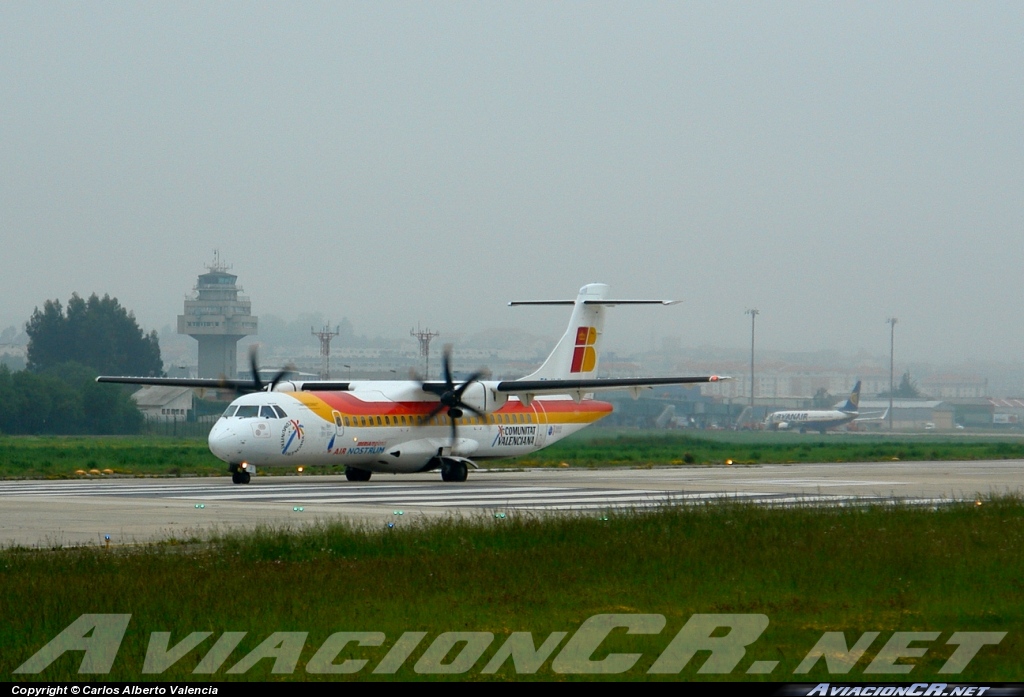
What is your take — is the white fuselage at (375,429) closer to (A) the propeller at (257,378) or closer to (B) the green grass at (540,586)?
(A) the propeller at (257,378)

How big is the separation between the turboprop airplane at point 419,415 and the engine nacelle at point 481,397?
0.03 metres

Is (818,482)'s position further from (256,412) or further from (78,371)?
(78,371)

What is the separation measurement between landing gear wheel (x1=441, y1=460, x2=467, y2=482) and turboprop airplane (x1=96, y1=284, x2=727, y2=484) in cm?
3

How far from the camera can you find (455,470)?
1253 inches

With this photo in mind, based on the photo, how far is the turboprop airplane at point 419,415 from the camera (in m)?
28.3

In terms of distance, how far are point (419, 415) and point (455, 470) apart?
164 cm

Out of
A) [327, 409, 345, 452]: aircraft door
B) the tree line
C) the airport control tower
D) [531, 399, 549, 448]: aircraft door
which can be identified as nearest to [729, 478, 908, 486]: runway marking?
[531, 399, 549, 448]: aircraft door

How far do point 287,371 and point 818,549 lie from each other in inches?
863

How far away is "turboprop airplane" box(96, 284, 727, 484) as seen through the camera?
28297 millimetres

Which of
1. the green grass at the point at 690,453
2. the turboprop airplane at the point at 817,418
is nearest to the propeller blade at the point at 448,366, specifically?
the green grass at the point at 690,453

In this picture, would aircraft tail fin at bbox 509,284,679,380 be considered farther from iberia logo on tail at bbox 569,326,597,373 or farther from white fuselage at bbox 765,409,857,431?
white fuselage at bbox 765,409,857,431

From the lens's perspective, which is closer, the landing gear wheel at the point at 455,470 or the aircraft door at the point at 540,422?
the landing gear wheel at the point at 455,470

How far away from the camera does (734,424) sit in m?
109

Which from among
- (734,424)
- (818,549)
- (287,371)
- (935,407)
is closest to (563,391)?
(287,371)
